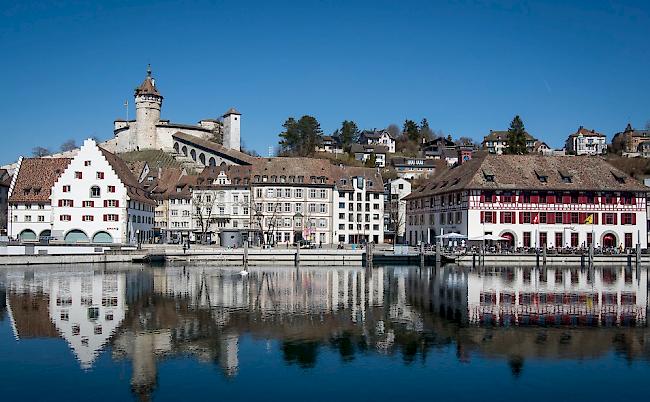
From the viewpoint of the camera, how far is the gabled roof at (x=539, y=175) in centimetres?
7631

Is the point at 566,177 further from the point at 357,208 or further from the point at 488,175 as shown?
the point at 357,208

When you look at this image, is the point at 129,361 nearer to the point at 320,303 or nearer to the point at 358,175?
the point at 320,303

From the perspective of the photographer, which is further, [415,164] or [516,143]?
[415,164]

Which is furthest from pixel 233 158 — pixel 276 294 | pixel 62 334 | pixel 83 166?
pixel 62 334

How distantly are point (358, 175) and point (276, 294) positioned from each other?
5696cm

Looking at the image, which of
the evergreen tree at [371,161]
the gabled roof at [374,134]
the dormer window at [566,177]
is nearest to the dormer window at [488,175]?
the dormer window at [566,177]

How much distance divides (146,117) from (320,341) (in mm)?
133393

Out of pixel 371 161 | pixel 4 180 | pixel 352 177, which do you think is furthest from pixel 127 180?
pixel 371 161

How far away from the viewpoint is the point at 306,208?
93.5 m

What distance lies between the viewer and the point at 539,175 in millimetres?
78000

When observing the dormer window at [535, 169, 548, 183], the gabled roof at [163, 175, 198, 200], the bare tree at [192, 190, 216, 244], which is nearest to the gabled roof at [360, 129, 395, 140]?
the gabled roof at [163, 175, 198, 200]

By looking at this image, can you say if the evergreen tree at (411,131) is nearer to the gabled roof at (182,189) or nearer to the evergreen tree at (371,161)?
the evergreen tree at (371,161)

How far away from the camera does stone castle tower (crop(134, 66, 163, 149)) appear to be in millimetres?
152250

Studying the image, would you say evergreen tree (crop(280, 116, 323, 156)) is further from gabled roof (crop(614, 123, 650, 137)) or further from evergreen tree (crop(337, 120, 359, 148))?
gabled roof (crop(614, 123, 650, 137))
